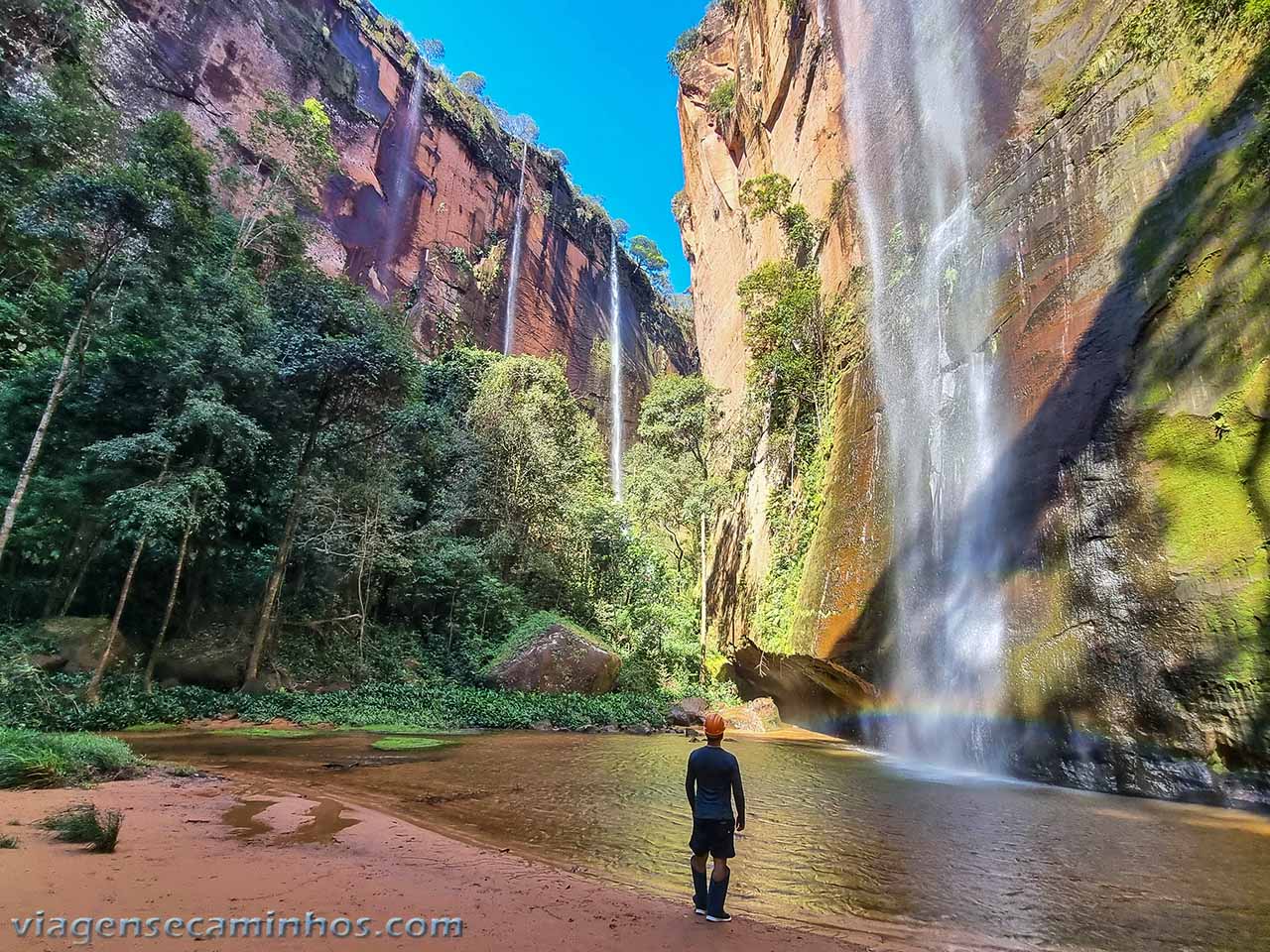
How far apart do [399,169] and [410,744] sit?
34.1m

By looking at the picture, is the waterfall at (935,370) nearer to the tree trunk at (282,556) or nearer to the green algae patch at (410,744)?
the green algae patch at (410,744)

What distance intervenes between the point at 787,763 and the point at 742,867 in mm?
6566

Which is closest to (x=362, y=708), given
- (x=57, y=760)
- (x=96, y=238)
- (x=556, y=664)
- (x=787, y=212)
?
(x=556, y=664)

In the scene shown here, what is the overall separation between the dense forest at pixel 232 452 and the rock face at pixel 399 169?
195 inches

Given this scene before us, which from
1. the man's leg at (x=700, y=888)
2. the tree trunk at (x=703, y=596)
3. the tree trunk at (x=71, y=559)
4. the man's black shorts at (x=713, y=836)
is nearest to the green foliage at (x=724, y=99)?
the tree trunk at (x=703, y=596)

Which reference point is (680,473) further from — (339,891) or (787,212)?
(339,891)

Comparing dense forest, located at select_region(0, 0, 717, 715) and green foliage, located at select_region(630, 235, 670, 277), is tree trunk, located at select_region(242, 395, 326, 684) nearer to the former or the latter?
dense forest, located at select_region(0, 0, 717, 715)

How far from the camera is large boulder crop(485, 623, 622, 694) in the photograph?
57.9 ft

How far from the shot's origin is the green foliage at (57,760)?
5.42 meters

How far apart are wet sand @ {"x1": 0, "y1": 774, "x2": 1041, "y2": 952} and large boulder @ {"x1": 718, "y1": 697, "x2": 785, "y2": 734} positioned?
13.5 metres

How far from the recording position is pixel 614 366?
161 feet

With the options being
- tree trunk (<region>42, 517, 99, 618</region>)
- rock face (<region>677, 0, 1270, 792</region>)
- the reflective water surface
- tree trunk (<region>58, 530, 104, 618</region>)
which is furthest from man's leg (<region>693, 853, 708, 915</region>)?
tree trunk (<region>42, 517, 99, 618</region>)

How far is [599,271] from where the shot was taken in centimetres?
5047

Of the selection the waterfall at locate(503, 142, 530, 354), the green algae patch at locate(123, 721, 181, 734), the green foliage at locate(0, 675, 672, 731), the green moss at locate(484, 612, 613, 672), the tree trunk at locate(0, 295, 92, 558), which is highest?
the waterfall at locate(503, 142, 530, 354)
